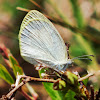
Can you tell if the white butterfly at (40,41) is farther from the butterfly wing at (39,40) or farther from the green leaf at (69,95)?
the green leaf at (69,95)

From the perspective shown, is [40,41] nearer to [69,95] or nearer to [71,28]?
[69,95]

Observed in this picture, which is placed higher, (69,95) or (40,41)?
(40,41)

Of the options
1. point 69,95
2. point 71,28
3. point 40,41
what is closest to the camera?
point 69,95

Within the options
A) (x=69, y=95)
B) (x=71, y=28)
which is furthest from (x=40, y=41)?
(x=71, y=28)

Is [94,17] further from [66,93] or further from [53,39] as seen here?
[66,93]

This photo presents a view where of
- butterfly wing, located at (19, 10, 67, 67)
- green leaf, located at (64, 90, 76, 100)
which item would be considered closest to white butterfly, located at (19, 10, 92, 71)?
butterfly wing, located at (19, 10, 67, 67)

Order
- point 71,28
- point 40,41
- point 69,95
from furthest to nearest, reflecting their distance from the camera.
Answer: point 71,28 < point 40,41 < point 69,95

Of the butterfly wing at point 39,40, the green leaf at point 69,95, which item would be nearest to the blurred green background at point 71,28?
the butterfly wing at point 39,40

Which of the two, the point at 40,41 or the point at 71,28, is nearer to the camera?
the point at 40,41
